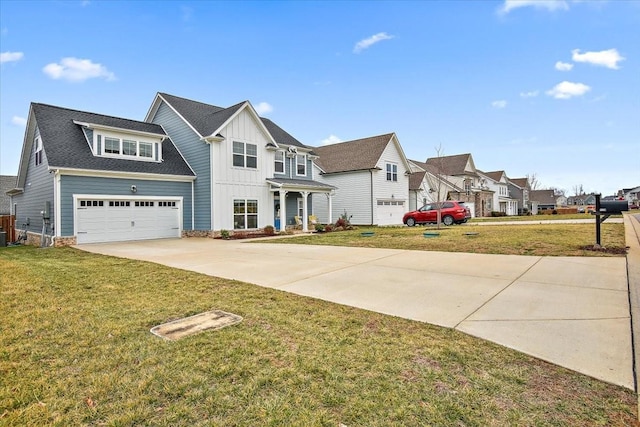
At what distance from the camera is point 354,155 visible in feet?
95.2

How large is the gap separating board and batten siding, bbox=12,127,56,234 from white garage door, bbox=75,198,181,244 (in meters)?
1.26

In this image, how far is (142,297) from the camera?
566cm

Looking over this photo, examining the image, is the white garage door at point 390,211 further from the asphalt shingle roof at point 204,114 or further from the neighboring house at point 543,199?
the neighboring house at point 543,199

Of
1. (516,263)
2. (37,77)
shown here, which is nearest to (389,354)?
(516,263)

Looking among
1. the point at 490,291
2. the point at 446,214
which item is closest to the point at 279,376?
the point at 490,291

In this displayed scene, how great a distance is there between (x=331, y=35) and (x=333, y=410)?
850 inches

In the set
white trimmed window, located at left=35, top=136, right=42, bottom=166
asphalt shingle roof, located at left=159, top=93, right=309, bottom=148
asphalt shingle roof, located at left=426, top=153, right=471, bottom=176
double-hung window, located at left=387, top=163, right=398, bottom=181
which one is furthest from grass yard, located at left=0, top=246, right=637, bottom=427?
asphalt shingle roof, located at left=426, top=153, right=471, bottom=176

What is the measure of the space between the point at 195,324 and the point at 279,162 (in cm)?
1885

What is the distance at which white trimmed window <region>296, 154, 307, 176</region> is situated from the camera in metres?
23.8

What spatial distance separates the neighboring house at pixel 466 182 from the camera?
138 feet

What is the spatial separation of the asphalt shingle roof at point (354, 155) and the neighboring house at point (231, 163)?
6208mm

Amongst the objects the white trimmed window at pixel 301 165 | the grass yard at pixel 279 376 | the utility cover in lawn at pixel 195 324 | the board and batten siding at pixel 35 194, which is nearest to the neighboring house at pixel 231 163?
the white trimmed window at pixel 301 165

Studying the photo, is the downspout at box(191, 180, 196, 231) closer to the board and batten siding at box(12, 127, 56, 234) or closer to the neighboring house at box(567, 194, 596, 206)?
the board and batten siding at box(12, 127, 56, 234)

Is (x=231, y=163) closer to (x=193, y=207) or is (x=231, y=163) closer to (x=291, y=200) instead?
(x=193, y=207)
